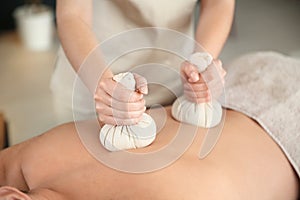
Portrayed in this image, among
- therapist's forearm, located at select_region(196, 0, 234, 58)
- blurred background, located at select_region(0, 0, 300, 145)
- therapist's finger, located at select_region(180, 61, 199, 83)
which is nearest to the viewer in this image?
therapist's finger, located at select_region(180, 61, 199, 83)

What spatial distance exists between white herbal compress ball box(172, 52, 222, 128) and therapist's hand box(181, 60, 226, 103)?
0.4 inches

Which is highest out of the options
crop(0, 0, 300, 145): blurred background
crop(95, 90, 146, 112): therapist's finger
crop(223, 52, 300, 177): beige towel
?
crop(95, 90, 146, 112): therapist's finger

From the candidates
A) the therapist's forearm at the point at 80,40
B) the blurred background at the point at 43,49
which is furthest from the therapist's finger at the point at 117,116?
the blurred background at the point at 43,49

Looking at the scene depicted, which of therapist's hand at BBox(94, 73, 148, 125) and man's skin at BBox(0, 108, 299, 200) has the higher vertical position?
therapist's hand at BBox(94, 73, 148, 125)

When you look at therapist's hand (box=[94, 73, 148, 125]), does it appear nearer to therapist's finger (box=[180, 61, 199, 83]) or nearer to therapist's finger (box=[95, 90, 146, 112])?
therapist's finger (box=[95, 90, 146, 112])

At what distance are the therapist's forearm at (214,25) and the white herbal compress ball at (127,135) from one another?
0.32 meters

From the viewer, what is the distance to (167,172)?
980 mm

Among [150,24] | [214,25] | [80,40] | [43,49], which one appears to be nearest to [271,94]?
[214,25]

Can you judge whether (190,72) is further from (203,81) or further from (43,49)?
(43,49)

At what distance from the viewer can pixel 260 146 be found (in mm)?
1120

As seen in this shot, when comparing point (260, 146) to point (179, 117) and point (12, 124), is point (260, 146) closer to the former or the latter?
point (179, 117)

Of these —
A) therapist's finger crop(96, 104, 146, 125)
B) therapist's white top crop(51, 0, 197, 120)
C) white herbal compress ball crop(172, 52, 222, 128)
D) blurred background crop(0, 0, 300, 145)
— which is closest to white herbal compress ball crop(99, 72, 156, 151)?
therapist's finger crop(96, 104, 146, 125)

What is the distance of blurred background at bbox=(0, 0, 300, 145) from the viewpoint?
2.40 metres

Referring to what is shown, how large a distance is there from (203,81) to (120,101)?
0.23 m
